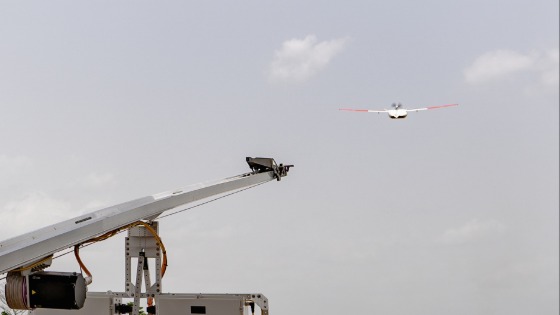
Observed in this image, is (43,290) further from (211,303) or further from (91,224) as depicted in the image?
(211,303)

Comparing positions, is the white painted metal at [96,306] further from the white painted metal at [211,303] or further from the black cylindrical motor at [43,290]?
the black cylindrical motor at [43,290]

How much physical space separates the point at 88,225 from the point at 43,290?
140cm

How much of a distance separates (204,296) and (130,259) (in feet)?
5.35

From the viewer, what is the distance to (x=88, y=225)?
31.3ft

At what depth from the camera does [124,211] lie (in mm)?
10438

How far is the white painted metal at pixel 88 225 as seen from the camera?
27.6 feet

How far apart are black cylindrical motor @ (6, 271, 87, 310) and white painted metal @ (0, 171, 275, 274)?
101cm

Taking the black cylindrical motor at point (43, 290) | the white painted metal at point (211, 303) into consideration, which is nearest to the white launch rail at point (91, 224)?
the black cylindrical motor at point (43, 290)

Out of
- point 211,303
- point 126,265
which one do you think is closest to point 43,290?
point 126,265

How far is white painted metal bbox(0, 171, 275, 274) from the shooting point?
8398 millimetres

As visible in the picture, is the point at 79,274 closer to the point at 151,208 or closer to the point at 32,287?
the point at 32,287

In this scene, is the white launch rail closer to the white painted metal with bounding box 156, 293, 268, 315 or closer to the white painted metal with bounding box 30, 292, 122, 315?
the white painted metal with bounding box 156, 293, 268, 315

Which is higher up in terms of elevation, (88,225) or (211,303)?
(88,225)

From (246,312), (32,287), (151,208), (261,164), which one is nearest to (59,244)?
(32,287)
